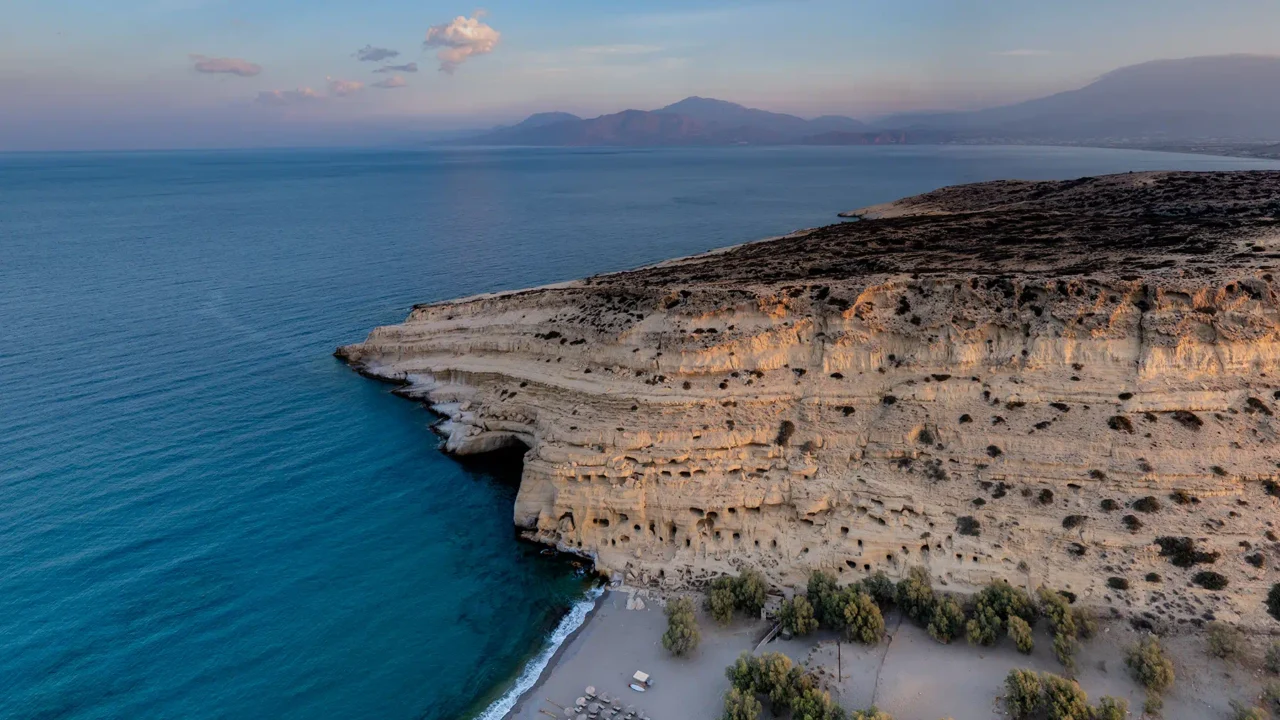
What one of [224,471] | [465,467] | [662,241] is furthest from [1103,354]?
[662,241]

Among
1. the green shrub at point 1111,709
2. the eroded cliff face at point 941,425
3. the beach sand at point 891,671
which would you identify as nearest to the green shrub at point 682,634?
the beach sand at point 891,671

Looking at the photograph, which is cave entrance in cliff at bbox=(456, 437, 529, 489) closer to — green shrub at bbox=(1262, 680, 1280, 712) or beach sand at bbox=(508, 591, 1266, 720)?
beach sand at bbox=(508, 591, 1266, 720)

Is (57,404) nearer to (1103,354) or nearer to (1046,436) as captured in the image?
(1046,436)

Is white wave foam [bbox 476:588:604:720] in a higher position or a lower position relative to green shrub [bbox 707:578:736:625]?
lower

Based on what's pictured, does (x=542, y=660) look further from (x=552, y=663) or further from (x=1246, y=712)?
(x=1246, y=712)

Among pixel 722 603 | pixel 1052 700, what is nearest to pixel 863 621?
pixel 722 603

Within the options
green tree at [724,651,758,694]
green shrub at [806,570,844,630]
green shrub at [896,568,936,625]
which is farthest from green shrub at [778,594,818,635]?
green shrub at [896,568,936,625]
